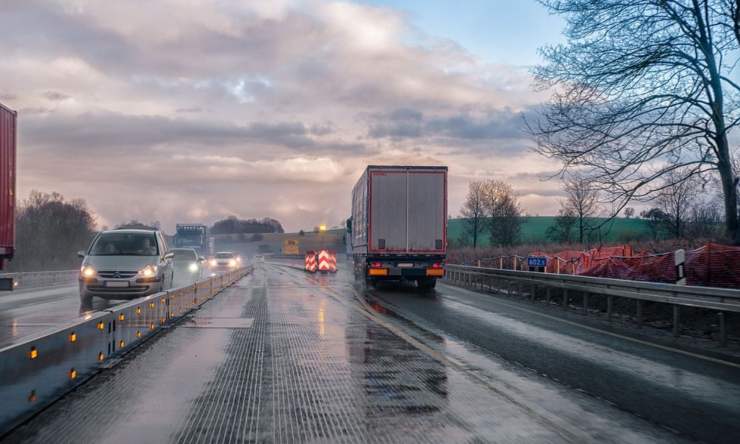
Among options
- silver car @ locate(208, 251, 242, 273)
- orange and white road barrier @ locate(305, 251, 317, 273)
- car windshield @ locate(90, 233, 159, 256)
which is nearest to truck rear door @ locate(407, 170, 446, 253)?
car windshield @ locate(90, 233, 159, 256)

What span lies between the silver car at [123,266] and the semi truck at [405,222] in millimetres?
8185

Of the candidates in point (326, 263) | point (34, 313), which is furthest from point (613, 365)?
point (326, 263)

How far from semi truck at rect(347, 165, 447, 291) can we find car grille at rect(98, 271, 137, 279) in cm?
968

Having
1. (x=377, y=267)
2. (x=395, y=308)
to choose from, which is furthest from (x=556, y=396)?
(x=377, y=267)

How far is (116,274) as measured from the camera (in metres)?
17.1

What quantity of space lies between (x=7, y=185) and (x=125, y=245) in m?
4.38

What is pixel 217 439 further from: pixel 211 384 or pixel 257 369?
pixel 257 369

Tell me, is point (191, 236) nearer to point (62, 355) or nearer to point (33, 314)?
A: point (33, 314)

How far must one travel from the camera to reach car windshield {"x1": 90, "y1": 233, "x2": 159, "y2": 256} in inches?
719

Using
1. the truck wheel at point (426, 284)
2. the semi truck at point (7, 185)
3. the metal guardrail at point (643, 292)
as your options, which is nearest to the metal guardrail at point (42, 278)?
the semi truck at point (7, 185)

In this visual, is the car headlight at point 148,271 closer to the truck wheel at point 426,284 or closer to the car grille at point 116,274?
the car grille at point 116,274

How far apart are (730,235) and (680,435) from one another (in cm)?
1512

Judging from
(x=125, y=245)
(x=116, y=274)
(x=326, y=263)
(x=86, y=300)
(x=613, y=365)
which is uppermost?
(x=125, y=245)

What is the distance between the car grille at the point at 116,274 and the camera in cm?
1703
